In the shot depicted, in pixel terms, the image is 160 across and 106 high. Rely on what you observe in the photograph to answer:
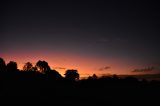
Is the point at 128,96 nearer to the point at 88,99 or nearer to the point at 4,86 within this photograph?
the point at 88,99

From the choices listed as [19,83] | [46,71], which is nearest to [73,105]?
[19,83]

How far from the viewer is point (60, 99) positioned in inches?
2426

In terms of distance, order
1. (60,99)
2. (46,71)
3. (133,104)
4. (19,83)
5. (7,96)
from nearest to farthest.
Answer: (7,96), (60,99), (133,104), (19,83), (46,71)

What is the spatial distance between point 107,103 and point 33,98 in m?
21.9

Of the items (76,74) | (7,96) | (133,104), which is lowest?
(133,104)

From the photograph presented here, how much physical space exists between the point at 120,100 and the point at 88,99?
11.7 meters

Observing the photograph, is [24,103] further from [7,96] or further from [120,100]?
[120,100]

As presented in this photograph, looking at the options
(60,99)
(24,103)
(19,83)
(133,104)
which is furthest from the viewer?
(19,83)

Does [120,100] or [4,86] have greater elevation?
[4,86]

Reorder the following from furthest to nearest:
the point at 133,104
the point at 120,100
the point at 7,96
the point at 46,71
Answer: the point at 46,71
the point at 120,100
the point at 133,104
the point at 7,96

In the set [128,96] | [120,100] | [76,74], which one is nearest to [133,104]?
[120,100]

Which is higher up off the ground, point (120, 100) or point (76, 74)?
point (76, 74)

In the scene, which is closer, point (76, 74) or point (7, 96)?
point (7, 96)

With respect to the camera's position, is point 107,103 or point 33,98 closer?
point 33,98
